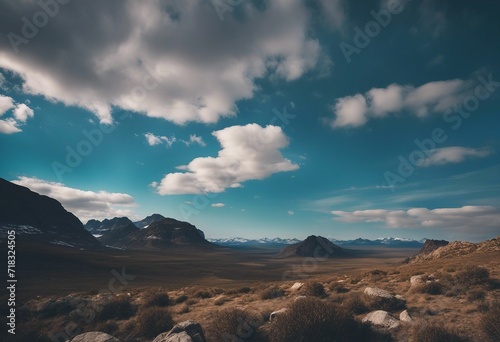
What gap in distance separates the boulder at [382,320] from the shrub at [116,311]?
1329cm

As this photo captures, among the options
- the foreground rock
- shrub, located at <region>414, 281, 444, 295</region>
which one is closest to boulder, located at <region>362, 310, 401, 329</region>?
shrub, located at <region>414, 281, 444, 295</region>

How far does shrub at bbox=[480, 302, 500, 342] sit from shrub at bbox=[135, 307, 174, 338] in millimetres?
13103

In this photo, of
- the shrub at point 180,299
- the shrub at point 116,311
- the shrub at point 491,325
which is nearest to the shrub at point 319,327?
the shrub at point 491,325

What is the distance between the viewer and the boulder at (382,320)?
11.3 metres

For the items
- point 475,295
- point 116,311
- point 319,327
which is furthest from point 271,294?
point 475,295

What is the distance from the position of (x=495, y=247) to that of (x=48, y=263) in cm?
9911

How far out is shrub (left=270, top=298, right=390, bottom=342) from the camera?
10289mm

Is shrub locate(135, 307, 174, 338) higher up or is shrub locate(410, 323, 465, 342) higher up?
shrub locate(410, 323, 465, 342)

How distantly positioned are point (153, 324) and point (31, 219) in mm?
214339

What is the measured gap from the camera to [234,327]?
12.2m

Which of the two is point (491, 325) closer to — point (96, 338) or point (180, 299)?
point (96, 338)

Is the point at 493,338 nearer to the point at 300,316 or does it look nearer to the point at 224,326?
the point at 300,316

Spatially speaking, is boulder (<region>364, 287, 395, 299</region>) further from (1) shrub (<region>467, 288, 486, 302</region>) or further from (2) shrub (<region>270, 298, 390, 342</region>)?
(2) shrub (<region>270, 298, 390, 342</region>)

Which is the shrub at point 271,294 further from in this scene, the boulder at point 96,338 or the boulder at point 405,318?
the boulder at point 96,338
